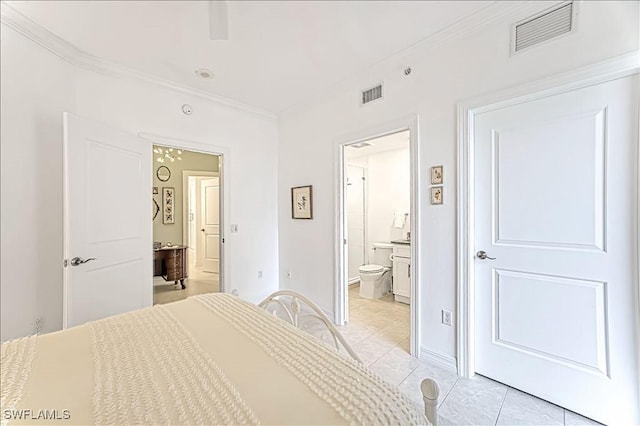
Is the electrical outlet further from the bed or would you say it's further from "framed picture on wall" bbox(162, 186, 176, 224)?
"framed picture on wall" bbox(162, 186, 176, 224)

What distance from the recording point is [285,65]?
2.54m

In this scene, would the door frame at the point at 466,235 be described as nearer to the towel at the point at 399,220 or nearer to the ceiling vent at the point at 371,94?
the ceiling vent at the point at 371,94

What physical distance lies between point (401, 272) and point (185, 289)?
346 centimetres

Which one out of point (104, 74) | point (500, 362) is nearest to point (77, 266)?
point (104, 74)

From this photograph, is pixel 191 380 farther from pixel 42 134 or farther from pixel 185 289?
pixel 185 289

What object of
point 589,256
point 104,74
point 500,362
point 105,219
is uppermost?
point 104,74

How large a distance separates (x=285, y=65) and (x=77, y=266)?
2386 millimetres

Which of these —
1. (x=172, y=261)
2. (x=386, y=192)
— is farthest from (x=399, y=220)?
(x=172, y=261)

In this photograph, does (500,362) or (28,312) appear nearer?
(500,362)

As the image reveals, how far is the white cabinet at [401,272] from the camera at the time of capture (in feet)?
12.0

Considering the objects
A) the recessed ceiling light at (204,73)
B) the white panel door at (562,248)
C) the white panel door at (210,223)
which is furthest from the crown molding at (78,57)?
the white panel door at (562,248)

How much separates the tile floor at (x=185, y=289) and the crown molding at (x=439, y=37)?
345cm

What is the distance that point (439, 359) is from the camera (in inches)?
84.4

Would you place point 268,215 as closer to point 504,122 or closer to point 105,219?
point 105,219
